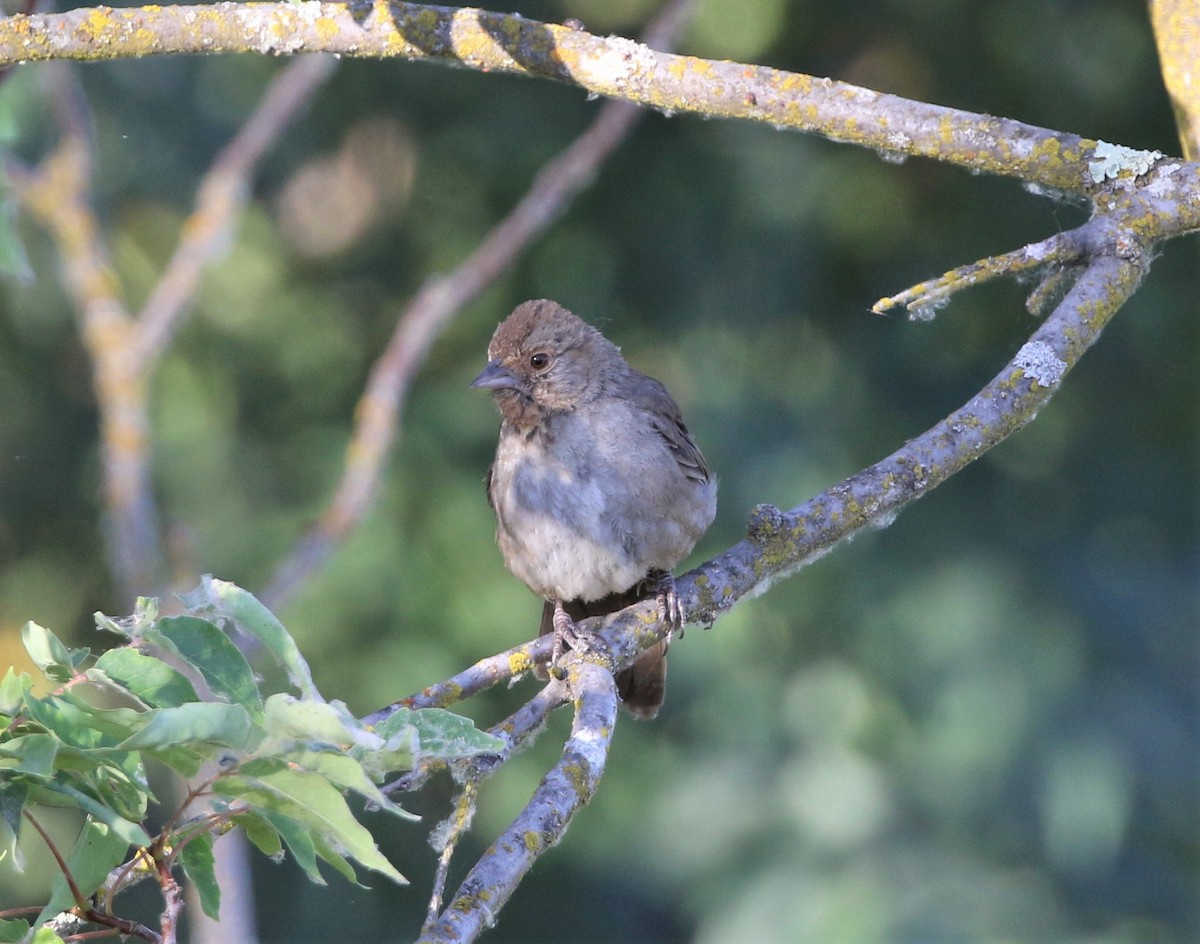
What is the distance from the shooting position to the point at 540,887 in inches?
293

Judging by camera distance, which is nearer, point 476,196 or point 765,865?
point 765,865

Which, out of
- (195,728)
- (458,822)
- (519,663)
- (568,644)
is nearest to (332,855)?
(195,728)

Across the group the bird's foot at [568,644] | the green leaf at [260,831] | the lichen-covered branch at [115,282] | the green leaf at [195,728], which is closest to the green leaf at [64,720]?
the green leaf at [195,728]

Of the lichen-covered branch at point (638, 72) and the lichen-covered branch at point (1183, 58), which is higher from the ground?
the lichen-covered branch at point (1183, 58)

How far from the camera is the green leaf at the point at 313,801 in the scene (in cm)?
173

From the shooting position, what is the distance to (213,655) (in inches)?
75.3

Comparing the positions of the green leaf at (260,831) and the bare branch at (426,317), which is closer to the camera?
the green leaf at (260,831)

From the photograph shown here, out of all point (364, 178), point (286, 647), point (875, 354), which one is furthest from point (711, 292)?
point (286, 647)

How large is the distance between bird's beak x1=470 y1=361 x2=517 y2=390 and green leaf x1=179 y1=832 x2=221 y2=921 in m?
2.49

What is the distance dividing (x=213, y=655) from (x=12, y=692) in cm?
26

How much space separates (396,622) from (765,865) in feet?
7.09

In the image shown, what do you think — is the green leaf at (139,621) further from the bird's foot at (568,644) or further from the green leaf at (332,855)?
the bird's foot at (568,644)

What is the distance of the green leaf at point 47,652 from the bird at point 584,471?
217 centimetres

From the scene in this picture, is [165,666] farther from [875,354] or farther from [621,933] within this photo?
[621,933]
